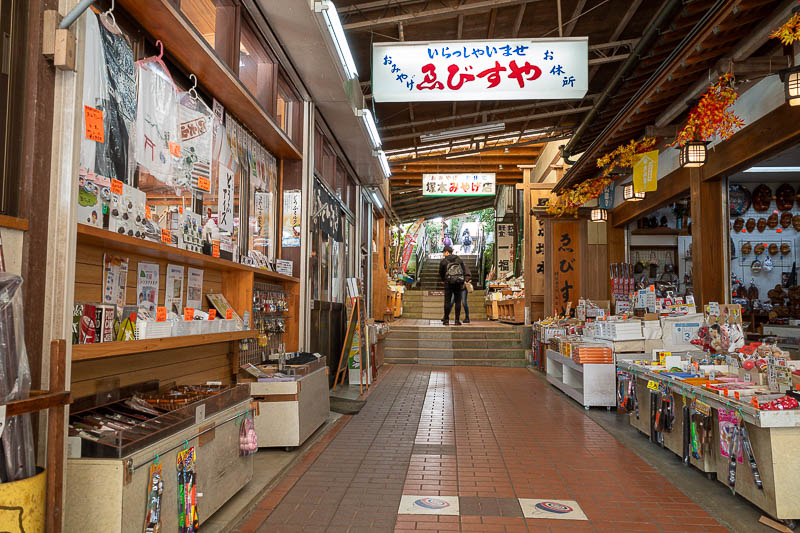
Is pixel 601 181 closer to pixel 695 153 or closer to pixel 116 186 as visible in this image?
pixel 695 153

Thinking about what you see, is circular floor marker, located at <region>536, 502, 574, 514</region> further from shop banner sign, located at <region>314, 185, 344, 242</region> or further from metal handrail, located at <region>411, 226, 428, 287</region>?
metal handrail, located at <region>411, 226, 428, 287</region>

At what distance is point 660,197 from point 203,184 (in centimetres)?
736

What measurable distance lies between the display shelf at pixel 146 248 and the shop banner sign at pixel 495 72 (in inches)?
113

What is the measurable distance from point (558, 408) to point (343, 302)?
171 inches

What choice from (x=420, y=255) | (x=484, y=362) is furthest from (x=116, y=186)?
(x=420, y=255)

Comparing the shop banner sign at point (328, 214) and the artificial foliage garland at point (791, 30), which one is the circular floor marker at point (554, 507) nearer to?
the artificial foliage garland at point (791, 30)

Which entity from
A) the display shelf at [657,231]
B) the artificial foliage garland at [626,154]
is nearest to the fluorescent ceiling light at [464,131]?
the artificial foliage garland at [626,154]

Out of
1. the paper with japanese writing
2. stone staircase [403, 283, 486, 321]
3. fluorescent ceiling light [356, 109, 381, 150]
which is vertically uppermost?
fluorescent ceiling light [356, 109, 381, 150]

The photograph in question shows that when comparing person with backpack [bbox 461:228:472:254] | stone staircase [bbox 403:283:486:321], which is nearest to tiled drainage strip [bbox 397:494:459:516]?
stone staircase [bbox 403:283:486:321]

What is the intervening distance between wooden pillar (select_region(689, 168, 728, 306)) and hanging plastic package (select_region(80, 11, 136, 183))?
6.85 meters

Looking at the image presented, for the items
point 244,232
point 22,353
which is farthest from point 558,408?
point 22,353

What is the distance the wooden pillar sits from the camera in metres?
7.32

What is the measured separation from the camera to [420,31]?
7.81m

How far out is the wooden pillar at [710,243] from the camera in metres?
7.32
